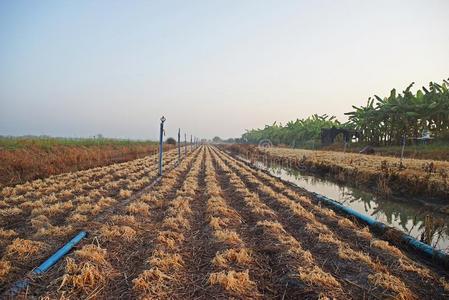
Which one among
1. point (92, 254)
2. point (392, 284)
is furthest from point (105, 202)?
point (392, 284)

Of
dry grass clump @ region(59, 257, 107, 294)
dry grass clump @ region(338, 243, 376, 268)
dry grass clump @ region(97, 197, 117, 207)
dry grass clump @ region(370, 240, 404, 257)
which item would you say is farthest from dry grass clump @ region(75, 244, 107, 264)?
dry grass clump @ region(370, 240, 404, 257)

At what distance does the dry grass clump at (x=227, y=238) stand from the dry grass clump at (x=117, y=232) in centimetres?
136

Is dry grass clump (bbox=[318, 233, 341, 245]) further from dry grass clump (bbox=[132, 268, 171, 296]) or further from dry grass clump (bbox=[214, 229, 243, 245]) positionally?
dry grass clump (bbox=[132, 268, 171, 296])

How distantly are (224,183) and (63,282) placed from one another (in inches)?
319

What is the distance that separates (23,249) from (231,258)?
2784 mm

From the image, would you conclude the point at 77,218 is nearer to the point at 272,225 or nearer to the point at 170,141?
the point at 272,225

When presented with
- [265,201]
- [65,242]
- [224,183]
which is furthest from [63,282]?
[224,183]

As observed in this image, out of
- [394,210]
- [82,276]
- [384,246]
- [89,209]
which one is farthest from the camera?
[394,210]

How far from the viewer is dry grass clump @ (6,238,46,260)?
3.90 metres

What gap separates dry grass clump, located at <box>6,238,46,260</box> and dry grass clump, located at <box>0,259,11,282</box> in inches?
11.0

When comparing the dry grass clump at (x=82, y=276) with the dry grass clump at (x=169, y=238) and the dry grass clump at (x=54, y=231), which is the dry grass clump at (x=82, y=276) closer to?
the dry grass clump at (x=169, y=238)

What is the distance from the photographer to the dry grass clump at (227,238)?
4641 millimetres

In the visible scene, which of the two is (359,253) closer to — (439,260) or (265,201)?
(439,260)

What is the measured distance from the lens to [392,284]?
3.32 meters
